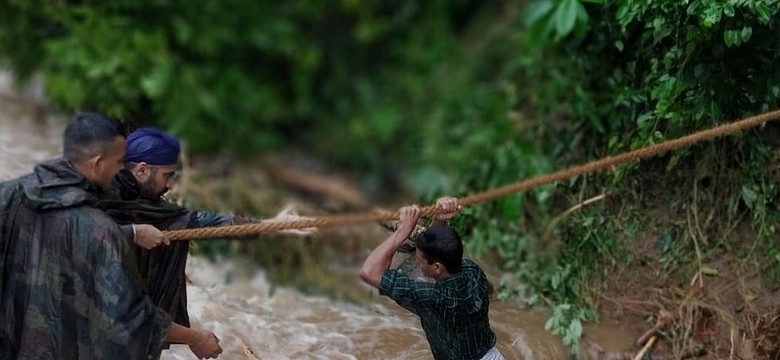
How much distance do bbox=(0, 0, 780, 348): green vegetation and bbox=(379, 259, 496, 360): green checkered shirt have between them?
0.92 m

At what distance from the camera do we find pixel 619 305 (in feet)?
16.5

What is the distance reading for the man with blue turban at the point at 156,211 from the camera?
3711mm

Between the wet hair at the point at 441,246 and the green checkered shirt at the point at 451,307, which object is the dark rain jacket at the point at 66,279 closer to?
the green checkered shirt at the point at 451,307

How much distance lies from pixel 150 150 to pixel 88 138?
36 centimetres

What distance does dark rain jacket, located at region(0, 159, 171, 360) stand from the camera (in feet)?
11.0

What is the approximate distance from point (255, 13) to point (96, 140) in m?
5.77

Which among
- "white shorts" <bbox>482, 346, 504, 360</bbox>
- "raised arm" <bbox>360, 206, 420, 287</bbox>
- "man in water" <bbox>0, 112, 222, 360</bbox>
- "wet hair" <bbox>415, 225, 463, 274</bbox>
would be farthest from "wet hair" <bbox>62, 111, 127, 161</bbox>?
"white shorts" <bbox>482, 346, 504, 360</bbox>

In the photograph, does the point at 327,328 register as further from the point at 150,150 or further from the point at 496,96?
the point at 496,96

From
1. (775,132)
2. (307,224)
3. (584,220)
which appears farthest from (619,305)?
(307,224)

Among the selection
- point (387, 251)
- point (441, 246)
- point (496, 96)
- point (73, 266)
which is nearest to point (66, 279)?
point (73, 266)

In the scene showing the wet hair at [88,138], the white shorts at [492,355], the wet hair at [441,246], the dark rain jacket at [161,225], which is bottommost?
the white shorts at [492,355]

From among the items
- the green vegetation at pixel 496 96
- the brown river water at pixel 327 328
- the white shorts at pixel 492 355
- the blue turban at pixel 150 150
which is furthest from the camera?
the green vegetation at pixel 496 96

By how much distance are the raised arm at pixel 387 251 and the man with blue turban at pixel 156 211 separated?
387mm

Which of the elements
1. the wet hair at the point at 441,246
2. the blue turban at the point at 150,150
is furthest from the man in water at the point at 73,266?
the wet hair at the point at 441,246
